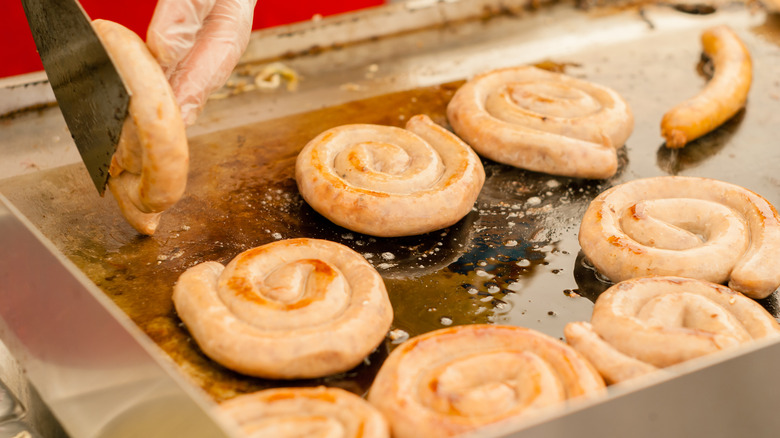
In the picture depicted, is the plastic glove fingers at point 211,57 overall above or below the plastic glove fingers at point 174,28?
below

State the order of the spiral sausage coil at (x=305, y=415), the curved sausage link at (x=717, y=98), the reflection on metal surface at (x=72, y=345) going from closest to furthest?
the reflection on metal surface at (x=72, y=345)
the spiral sausage coil at (x=305, y=415)
the curved sausage link at (x=717, y=98)

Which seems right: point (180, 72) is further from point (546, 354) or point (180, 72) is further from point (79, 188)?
point (546, 354)

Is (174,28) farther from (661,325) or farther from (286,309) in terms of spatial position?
(661,325)

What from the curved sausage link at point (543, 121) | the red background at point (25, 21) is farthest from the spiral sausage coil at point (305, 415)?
the red background at point (25, 21)

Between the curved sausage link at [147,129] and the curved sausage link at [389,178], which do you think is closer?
the curved sausage link at [147,129]

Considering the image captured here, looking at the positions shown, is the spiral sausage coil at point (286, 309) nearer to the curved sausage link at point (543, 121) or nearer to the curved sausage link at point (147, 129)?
the curved sausage link at point (147, 129)

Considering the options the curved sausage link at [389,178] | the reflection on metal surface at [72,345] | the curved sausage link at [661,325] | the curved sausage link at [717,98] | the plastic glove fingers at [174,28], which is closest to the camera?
the reflection on metal surface at [72,345]
